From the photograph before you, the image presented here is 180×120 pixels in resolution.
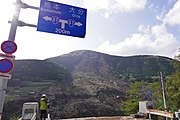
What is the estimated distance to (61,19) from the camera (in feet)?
19.6

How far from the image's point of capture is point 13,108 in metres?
41.6

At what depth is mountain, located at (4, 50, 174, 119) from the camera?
43406 millimetres

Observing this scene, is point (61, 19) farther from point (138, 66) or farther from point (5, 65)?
point (138, 66)

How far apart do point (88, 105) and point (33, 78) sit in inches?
1105

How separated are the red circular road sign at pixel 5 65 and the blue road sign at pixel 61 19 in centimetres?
189

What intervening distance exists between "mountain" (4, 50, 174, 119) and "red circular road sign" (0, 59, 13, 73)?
33967 millimetres

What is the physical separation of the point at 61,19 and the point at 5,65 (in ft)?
8.53

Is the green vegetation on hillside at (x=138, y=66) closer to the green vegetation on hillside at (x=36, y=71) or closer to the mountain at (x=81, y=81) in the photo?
the mountain at (x=81, y=81)

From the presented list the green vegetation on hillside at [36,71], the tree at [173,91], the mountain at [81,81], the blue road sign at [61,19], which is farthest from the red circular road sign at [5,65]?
the green vegetation on hillside at [36,71]

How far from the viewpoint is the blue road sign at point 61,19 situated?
578 cm

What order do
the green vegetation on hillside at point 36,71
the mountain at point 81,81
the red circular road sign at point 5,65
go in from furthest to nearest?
the green vegetation on hillside at point 36,71
the mountain at point 81,81
the red circular road sign at point 5,65

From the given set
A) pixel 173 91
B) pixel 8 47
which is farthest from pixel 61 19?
pixel 173 91

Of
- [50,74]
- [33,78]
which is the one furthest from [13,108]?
[50,74]

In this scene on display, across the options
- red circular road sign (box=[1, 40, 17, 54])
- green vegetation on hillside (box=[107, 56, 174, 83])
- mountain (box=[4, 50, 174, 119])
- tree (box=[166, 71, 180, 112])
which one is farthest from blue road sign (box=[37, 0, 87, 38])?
green vegetation on hillside (box=[107, 56, 174, 83])
